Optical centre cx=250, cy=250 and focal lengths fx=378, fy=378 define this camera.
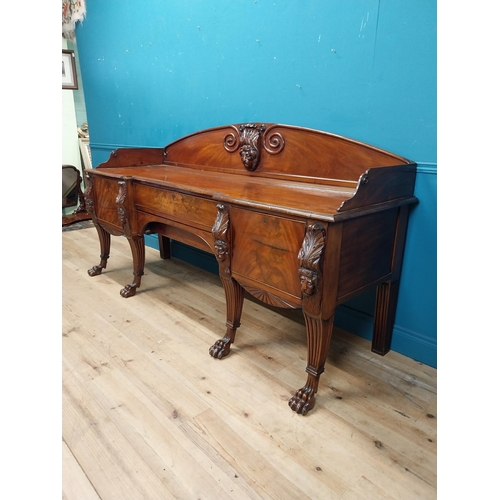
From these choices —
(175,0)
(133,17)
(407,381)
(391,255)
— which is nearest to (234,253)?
(391,255)

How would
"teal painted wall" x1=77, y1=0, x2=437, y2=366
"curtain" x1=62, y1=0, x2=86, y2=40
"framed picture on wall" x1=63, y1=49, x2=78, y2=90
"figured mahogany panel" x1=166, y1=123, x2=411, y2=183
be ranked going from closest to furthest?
"teal painted wall" x1=77, y1=0, x2=437, y2=366 < "figured mahogany panel" x1=166, y1=123, x2=411, y2=183 < "curtain" x1=62, y1=0, x2=86, y2=40 < "framed picture on wall" x1=63, y1=49, x2=78, y2=90

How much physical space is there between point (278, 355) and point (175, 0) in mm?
2303

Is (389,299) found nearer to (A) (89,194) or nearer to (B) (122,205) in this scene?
(B) (122,205)

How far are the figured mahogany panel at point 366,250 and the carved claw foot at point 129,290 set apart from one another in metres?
1.45

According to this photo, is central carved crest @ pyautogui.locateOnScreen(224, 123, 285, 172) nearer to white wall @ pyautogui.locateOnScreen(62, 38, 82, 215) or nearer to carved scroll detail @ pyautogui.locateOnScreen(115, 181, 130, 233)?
carved scroll detail @ pyautogui.locateOnScreen(115, 181, 130, 233)

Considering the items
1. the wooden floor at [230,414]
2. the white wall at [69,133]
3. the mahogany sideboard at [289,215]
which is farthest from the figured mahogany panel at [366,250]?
the white wall at [69,133]

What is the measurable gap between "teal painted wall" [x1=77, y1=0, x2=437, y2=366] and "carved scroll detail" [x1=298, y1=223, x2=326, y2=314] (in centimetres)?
62

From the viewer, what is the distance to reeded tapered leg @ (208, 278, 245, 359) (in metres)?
1.69

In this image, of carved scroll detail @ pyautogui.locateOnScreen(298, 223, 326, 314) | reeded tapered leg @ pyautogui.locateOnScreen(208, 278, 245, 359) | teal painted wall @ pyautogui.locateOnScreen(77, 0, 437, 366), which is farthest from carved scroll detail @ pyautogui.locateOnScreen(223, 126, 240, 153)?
Answer: carved scroll detail @ pyautogui.locateOnScreen(298, 223, 326, 314)

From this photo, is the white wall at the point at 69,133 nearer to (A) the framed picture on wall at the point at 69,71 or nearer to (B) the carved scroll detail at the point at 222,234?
(A) the framed picture on wall at the point at 69,71

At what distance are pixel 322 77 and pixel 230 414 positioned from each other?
4.96ft

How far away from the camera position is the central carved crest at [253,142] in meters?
1.92

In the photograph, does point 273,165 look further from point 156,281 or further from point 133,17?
point 133,17

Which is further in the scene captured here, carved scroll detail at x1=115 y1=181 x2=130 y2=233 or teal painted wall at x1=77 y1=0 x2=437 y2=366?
carved scroll detail at x1=115 y1=181 x2=130 y2=233
